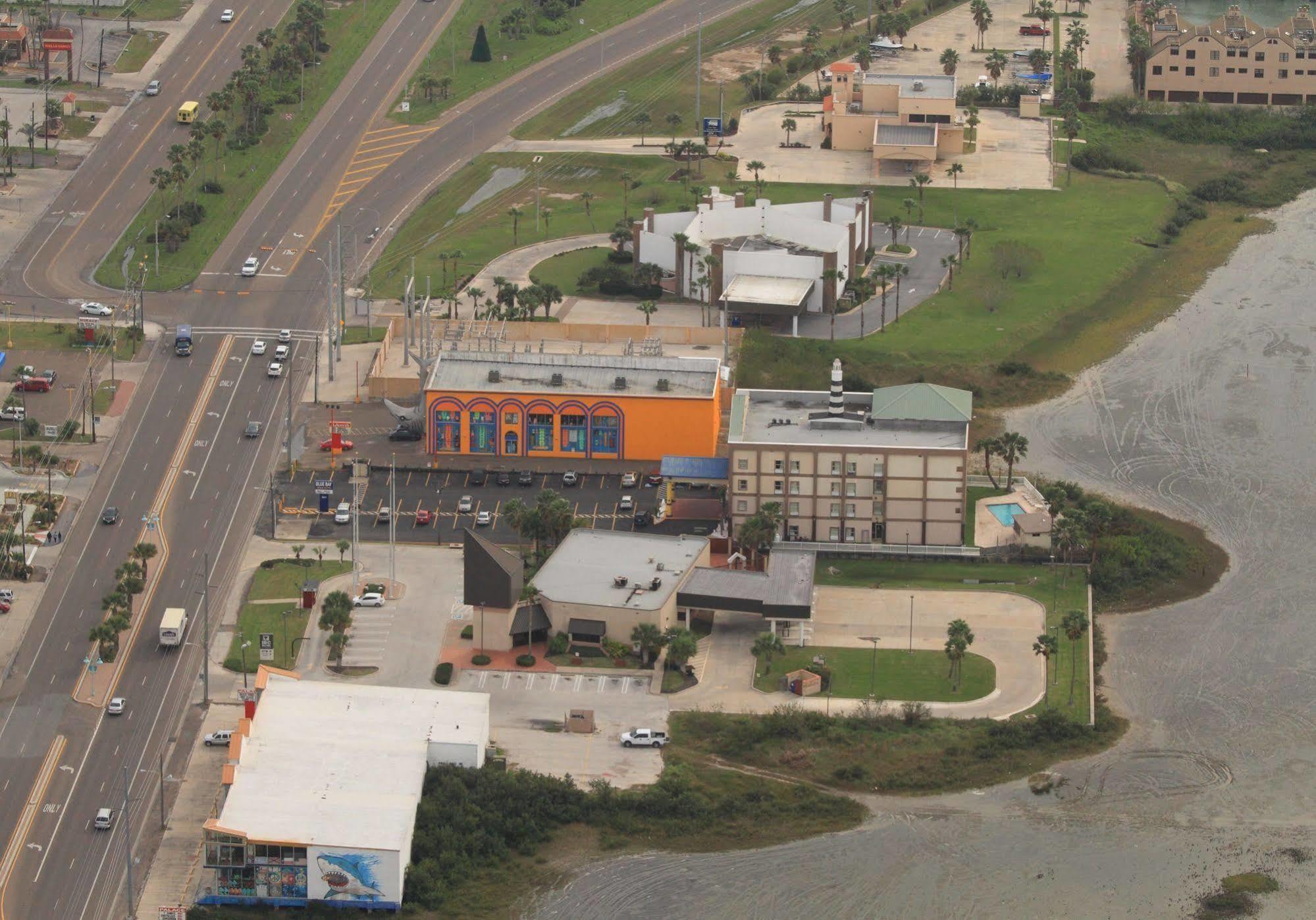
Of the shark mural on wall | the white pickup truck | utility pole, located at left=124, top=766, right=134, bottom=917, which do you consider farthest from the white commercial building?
the white pickup truck

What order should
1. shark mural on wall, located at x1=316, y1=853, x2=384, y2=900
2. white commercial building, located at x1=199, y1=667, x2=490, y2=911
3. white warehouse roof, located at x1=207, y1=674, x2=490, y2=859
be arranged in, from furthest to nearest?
white warehouse roof, located at x1=207, y1=674, x2=490, y2=859 → white commercial building, located at x1=199, y1=667, x2=490, y2=911 → shark mural on wall, located at x1=316, y1=853, x2=384, y2=900

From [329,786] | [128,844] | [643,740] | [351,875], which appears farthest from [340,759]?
[643,740]

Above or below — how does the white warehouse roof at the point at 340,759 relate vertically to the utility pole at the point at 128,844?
above

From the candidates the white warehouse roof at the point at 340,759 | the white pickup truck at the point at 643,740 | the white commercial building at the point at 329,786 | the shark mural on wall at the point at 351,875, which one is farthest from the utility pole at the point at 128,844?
the white pickup truck at the point at 643,740

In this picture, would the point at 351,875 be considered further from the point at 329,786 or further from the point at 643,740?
the point at 643,740

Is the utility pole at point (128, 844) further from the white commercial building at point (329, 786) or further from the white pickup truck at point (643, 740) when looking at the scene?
the white pickup truck at point (643, 740)

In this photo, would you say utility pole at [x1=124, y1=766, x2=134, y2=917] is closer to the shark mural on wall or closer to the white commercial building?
the white commercial building
